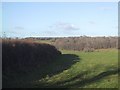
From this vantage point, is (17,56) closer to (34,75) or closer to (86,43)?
(34,75)

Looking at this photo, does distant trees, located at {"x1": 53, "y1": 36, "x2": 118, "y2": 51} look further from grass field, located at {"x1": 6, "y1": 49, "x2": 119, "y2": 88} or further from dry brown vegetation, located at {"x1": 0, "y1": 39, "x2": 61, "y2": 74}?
grass field, located at {"x1": 6, "y1": 49, "x2": 119, "y2": 88}

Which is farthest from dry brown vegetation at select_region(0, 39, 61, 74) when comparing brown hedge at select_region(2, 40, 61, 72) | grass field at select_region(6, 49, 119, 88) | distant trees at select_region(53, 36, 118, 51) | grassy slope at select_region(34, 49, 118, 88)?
distant trees at select_region(53, 36, 118, 51)

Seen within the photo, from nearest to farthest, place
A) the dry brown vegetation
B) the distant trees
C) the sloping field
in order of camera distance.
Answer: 1. the sloping field
2. the dry brown vegetation
3. the distant trees

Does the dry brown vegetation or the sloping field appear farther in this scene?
the dry brown vegetation

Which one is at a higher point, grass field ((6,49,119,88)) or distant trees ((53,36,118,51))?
distant trees ((53,36,118,51))

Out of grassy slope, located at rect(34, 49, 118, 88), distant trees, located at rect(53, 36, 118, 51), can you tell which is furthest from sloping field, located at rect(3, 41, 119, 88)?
distant trees, located at rect(53, 36, 118, 51)

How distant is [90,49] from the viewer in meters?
76.1

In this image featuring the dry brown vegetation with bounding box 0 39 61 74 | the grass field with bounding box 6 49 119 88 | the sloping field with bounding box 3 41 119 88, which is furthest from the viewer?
the dry brown vegetation with bounding box 0 39 61 74

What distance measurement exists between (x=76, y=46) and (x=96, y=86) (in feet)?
210

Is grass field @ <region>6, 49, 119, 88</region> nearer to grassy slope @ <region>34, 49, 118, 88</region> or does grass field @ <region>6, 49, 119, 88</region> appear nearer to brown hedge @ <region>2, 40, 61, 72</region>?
grassy slope @ <region>34, 49, 118, 88</region>

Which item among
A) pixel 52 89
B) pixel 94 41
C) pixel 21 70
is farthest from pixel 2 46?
pixel 94 41

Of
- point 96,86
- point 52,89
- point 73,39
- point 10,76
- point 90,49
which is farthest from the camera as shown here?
point 73,39

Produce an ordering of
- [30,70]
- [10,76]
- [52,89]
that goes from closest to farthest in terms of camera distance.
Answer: [52,89] < [10,76] < [30,70]

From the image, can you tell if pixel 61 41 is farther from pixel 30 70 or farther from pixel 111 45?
pixel 30 70
